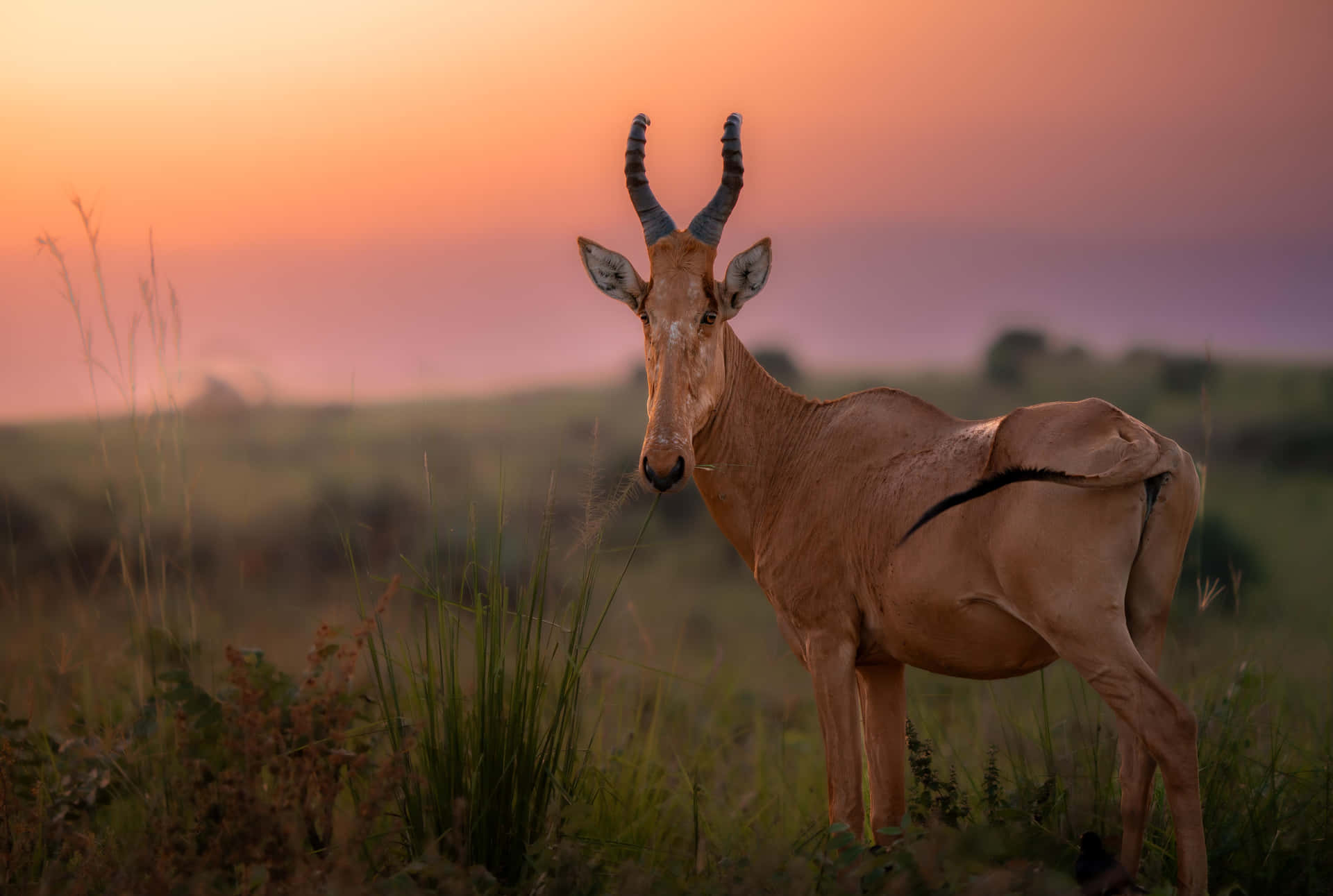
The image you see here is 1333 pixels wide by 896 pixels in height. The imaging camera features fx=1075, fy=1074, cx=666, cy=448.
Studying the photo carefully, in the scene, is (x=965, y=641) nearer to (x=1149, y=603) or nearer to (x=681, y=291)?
(x=1149, y=603)

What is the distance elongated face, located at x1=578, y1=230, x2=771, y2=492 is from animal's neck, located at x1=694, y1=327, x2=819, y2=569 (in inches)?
6.8

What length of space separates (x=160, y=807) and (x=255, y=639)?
5892 millimetres

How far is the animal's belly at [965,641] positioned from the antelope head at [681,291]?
4.29ft

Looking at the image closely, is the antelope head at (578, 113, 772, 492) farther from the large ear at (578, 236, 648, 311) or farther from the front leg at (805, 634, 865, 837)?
the front leg at (805, 634, 865, 837)

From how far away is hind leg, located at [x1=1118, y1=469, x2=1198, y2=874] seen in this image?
4.72 metres

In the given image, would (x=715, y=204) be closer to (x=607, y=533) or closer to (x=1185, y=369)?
(x=607, y=533)

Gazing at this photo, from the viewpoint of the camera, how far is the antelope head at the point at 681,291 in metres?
5.62

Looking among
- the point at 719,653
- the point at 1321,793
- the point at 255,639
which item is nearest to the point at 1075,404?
the point at 1321,793

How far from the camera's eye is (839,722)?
17.6ft

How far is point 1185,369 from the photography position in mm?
28594

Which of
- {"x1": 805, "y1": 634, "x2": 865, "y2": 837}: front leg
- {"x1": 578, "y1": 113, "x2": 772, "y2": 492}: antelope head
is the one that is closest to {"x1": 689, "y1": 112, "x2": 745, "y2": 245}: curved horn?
{"x1": 578, "y1": 113, "x2": 772, "y2": 492}: antelope head

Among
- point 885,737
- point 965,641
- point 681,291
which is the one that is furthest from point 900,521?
point 681,291

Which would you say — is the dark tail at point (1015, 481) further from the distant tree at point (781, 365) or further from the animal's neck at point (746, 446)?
the distant tree at point (781, 365)

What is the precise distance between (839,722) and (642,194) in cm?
317
